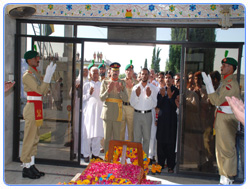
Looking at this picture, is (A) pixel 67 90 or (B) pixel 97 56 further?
(B) pixel 97 56

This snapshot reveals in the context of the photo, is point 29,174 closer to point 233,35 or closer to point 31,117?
point 31,117

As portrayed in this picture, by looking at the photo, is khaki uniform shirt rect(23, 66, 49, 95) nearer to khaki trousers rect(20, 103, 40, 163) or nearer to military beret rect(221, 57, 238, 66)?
khaki trousers rect(20, 103, 40, 163)

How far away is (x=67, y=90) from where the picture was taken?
4277 millimetres

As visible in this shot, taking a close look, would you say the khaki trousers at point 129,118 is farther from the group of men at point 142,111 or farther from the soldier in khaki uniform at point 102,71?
the soldier in khaki uniform at point 102,71

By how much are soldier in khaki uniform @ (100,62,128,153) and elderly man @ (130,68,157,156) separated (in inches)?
7.8

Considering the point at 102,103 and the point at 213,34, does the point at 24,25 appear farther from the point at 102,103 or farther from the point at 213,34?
the point at 213,34

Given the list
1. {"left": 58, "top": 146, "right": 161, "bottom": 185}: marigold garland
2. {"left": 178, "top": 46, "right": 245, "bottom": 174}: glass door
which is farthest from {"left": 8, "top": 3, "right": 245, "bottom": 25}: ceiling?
{"left": 58, "top": 146, "right": 161, "bottom": 185}: marigold garland

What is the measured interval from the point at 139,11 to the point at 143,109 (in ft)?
5.09

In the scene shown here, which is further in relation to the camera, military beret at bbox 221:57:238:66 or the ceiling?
the ceiling

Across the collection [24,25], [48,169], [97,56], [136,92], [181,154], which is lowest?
[48,169]

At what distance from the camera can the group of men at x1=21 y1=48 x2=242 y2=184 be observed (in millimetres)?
3439

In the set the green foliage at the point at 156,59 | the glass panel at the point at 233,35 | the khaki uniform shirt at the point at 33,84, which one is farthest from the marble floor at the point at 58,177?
the green foliage at the point at 156,59

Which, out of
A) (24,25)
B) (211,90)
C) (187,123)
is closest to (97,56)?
(24,25)

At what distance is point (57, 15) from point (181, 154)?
300 centimetres
